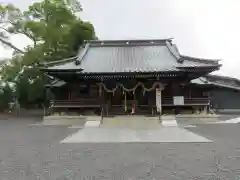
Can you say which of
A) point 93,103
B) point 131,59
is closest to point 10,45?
point 131,59

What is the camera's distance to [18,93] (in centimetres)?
2777

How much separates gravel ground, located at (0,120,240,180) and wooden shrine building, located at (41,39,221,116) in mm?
9786

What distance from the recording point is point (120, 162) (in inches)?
258

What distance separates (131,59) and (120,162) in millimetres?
→ 15647

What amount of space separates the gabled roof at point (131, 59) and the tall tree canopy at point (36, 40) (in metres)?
3.57

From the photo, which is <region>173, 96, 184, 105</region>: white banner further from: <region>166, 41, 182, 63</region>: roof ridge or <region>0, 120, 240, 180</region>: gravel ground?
<region>0, 120, 240, 180</region>: gravel ground

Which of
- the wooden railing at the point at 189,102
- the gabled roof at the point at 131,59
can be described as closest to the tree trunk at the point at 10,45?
the gabled roof at the point at 131,59

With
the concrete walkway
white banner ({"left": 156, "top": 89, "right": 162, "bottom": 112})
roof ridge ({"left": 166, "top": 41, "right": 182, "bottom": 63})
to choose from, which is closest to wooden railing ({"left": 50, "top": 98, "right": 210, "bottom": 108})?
white banner ({"left": 156, "top": 89, "right": 162, "bottom": 112})

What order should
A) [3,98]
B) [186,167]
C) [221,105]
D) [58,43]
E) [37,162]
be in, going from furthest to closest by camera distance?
[221,105], [3,98], [58,43], [37,162], [186,167]

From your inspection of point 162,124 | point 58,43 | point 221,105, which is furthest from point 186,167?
point 221,105

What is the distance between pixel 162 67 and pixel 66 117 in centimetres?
709

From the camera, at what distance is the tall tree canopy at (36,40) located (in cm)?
2519

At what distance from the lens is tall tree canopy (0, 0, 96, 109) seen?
2519 centimetres

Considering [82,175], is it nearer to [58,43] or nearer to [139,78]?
[139,78]
